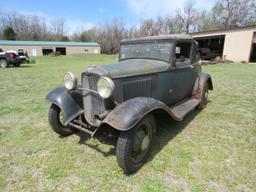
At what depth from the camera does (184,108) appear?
3.87 meters

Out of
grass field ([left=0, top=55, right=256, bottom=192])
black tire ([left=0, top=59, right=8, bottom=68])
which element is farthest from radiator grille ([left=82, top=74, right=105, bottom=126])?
black tire ([left=0, top=59, right=8, bottom=68])

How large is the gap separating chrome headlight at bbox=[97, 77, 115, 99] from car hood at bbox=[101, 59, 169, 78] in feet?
0.76

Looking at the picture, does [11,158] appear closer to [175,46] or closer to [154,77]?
[154,77]

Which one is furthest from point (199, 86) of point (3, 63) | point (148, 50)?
point (3, 63)

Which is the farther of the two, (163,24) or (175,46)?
(163,24)

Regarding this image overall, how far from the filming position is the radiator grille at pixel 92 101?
8.98ft

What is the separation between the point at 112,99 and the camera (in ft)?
8.95

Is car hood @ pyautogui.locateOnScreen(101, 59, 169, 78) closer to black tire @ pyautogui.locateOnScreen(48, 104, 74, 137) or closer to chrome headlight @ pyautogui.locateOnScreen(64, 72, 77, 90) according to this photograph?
chrome headlight @ pyautogui.locateOnScreen(64, 72, 77, 90)

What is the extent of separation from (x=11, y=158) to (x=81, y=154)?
107cm

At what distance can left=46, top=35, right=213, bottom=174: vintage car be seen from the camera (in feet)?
7.84

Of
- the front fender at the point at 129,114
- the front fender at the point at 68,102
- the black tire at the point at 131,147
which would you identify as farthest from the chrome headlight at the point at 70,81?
the black tire at the point at 131,147

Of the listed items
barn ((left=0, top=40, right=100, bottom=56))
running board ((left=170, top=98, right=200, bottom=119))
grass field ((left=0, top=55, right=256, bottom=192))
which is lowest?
grass field ((left=0, top=55, right=256, bottom=192))

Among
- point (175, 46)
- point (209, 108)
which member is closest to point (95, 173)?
point (175, 46)

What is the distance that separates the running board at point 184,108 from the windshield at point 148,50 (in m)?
1.04
